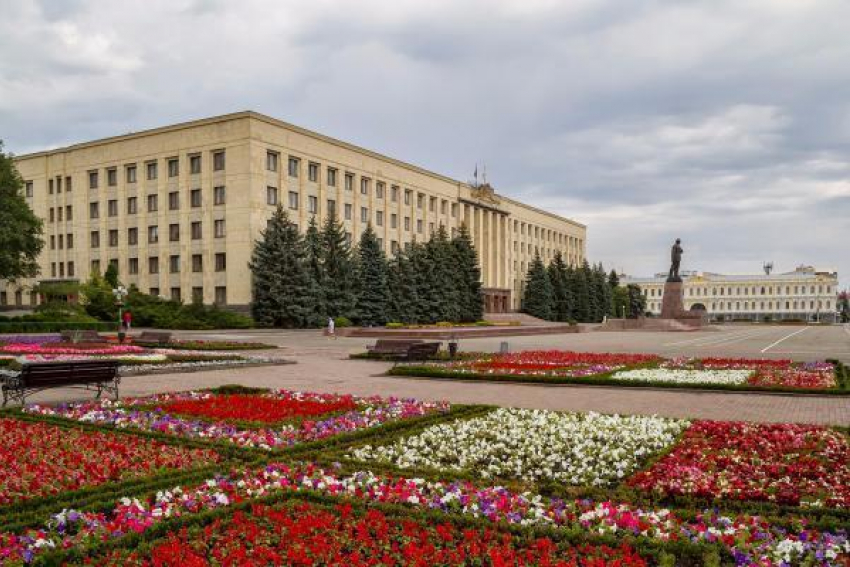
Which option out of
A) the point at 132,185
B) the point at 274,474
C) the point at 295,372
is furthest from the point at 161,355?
the point at 132,185

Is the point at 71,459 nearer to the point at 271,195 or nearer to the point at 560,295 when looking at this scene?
the point at 271,195

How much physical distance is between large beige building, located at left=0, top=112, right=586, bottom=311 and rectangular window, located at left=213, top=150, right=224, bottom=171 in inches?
3.3

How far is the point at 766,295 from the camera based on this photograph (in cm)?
14988

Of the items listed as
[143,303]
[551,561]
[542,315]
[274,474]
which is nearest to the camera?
[551,561]

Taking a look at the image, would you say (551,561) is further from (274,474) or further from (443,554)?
(274,474)

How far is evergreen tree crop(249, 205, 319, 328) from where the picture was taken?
47.7 m

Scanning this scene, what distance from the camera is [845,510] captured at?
5.79 metres

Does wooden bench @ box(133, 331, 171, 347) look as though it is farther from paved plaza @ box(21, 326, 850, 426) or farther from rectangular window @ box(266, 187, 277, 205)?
rectangular window @ box(266, 187, 277, 205)

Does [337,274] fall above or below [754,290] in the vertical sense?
above

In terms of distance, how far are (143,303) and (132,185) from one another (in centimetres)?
1340

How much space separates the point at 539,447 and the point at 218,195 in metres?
46.6

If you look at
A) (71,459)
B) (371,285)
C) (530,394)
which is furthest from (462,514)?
(371,285)

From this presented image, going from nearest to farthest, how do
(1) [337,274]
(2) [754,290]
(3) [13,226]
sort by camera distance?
(3) [13,226]
(1) [337,274]
(2) [754,290]

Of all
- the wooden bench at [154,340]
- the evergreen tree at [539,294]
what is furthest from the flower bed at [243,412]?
the evergreen tree at [539,294]
